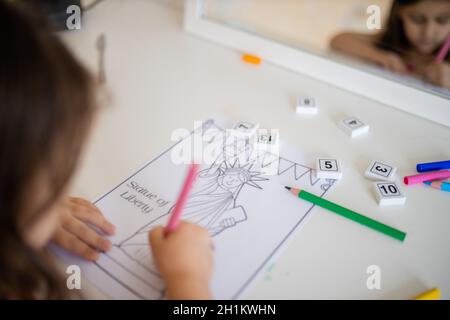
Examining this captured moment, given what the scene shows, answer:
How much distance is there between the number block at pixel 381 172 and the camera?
58cm

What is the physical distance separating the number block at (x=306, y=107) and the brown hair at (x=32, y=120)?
393 mm

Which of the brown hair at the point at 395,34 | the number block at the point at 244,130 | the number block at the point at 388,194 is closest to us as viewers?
the number block at the point at 388,194

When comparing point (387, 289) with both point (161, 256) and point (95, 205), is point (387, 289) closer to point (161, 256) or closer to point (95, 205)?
point (161, 256)

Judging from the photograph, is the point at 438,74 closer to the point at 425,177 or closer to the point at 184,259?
the point at 425,177

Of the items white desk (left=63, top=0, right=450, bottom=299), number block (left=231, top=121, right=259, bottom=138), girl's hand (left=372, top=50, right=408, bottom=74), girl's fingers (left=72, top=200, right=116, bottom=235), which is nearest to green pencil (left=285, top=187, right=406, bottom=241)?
white desk (left=63, top=0, right=450, bottom=299)

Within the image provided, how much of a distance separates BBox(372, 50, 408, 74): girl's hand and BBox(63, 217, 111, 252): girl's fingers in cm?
57

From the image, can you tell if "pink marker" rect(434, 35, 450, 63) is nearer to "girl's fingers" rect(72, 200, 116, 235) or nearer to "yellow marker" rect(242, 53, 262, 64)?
"yellow marker" rect(242, 53, 262, 64)

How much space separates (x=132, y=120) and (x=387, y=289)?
44 centimetres

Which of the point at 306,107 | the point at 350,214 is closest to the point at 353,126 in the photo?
the point at 306,107

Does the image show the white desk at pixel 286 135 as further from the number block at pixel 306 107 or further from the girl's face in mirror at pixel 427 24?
the girl's face in mirror at pixel 427 24

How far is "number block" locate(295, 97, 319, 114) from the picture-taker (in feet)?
2.28

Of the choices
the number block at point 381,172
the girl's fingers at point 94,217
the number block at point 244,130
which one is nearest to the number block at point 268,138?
the number block at point 244,130

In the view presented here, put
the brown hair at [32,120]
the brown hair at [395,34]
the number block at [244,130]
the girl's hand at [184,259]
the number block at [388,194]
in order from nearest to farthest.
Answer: the brown hair at [32,120], the girl's hand at [184,259], the number block at [388,194], the number block at [244,130], the brown hair at [395,34]

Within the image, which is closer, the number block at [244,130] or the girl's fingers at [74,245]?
the girl's fingers at [74,245]
